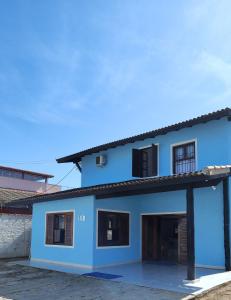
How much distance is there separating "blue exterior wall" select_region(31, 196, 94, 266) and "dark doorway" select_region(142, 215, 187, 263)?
3.21 metres

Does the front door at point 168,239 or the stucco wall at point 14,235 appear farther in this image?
the stucco wall at point 14,235

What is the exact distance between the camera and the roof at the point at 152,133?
13.1 m

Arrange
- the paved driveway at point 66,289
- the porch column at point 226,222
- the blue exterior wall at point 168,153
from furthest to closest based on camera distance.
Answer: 1. the blue exterior wall at point 168,153
2. the porch column at point 226,222
3. the paved driveway at point 66,289

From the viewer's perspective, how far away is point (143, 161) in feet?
53.1

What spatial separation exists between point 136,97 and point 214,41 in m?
4.35

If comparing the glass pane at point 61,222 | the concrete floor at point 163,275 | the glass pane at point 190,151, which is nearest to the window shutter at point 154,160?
the glass pane at point 190,151

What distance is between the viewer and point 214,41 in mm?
11641

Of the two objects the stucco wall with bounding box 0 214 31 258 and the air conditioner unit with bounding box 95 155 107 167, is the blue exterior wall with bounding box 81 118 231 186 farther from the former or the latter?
the stucco wall with bounding box 0 214 31 258

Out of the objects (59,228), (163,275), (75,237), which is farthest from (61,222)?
(163,275)

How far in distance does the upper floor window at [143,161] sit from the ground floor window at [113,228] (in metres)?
1.97

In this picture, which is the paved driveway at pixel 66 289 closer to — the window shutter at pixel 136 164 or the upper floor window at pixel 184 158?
the window shutter at pixel 136 164

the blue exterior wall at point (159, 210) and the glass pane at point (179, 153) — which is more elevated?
the glass pane at point (179, 153)

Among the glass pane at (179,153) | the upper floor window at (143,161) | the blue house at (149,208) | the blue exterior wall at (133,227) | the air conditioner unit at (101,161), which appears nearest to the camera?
the blue house at (149,208)

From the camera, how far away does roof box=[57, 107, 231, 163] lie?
13.1 metres
